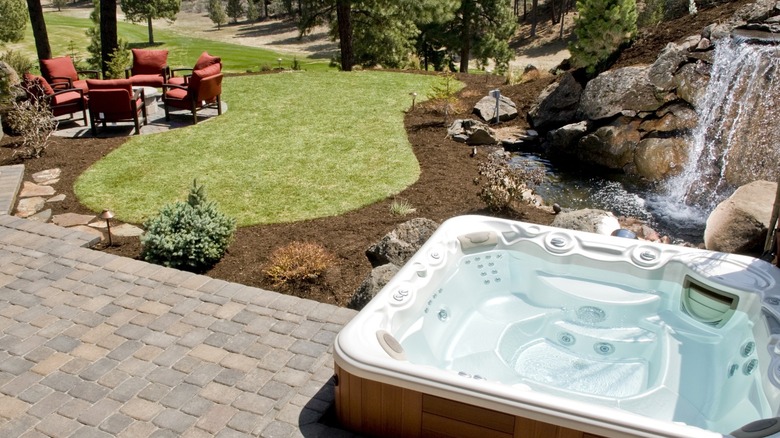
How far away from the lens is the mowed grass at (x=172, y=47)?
86.4 feet

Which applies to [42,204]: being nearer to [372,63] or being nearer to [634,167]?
[634,167]

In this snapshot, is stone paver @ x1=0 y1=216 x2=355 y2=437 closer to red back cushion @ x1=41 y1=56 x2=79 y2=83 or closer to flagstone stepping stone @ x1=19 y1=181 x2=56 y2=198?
flagstone stepping stone @ x1=19 y1=181 x2=56 y2=198

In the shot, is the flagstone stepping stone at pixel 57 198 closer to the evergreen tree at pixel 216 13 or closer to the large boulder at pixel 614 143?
the large boulder at pixel 614 143

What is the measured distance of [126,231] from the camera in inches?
290

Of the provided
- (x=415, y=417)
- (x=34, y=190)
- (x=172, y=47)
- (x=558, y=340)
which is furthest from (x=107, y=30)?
(x=172, y=47)

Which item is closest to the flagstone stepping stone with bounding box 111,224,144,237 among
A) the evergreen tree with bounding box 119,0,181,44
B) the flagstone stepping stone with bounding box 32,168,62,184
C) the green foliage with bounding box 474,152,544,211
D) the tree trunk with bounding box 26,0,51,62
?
the flagstone stepping stone with bounding box 32,168,62,184

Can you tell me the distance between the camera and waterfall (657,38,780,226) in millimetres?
9289

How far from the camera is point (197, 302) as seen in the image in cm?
568

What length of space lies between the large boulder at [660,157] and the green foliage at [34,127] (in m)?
9.50

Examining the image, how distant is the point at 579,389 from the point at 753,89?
696 centimetres

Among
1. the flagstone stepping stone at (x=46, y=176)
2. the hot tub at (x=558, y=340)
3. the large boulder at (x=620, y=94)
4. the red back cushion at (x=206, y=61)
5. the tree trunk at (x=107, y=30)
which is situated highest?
the tree trunk at (x=107, y=30)

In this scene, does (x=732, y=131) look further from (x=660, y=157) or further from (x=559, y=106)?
(x=559, y=106)

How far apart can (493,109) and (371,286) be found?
7.94 metres

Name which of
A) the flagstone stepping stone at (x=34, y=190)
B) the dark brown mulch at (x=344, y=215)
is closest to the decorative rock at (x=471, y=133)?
the dark brown mulch at (x=344, y=215)
